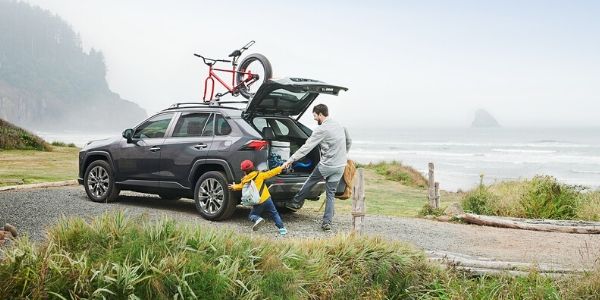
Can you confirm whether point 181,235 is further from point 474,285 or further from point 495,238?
point 495,238

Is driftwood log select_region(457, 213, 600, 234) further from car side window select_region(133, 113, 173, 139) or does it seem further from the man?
car side window select_region(133, 113, 173, 139)

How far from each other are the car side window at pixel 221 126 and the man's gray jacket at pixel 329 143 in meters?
1.38

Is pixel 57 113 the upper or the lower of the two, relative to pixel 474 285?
upper

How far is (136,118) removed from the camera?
185750 mm

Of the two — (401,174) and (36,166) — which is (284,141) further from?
(401,174)

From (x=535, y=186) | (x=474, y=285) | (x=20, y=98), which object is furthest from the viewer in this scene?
(x=20, y=98)

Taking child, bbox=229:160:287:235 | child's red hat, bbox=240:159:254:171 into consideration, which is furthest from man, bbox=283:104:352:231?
child's red hat, bbox=240:159:254:171

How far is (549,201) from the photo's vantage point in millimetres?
14305

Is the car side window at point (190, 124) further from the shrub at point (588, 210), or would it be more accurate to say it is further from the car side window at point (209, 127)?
the shrub at point (588, 210)

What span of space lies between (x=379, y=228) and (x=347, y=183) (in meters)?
1.30

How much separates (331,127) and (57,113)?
17862 cm

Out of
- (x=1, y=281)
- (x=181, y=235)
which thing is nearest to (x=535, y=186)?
(x=181, y=235)

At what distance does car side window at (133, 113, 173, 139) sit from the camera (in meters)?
11.4

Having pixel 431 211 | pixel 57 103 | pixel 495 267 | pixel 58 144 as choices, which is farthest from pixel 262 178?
pixel 57 103
